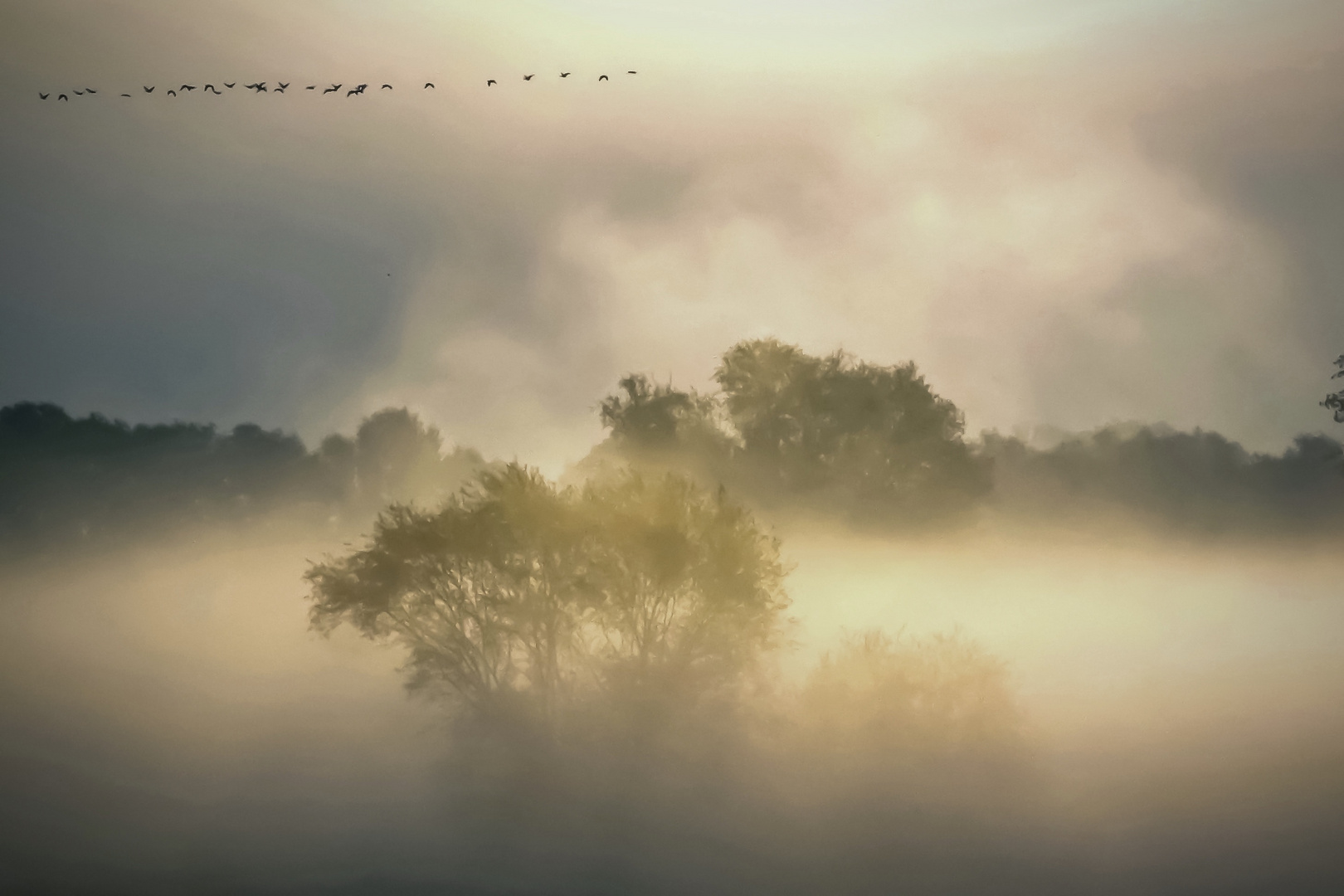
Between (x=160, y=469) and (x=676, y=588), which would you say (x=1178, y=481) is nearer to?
(x=676, y=588)

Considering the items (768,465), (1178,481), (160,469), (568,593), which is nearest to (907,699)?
(768,465)

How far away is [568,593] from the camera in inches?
2323

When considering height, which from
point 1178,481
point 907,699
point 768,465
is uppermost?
point 1178,481

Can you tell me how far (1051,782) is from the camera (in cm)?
6681

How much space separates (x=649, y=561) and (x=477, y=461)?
69.6 ft

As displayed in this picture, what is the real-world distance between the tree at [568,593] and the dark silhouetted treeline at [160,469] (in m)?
23.7

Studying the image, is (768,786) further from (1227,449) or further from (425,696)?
(1227,449)

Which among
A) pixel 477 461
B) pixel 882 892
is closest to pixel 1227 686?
pixel 882 892

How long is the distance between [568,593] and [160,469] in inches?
1775

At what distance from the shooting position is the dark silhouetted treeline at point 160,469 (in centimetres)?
8531

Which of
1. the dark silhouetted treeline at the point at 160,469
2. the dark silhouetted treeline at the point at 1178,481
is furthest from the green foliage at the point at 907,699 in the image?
the dark silhouetted treeline at the point at 160,469

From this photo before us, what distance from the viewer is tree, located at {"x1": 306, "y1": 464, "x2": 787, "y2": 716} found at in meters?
58.5

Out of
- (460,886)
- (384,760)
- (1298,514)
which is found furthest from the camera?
(1298,514)

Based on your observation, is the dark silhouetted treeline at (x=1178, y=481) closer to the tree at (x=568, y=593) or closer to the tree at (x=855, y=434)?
the tree at (x=855, y=434)
